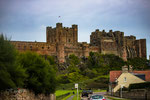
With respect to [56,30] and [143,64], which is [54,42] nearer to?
Answer: [56,30]

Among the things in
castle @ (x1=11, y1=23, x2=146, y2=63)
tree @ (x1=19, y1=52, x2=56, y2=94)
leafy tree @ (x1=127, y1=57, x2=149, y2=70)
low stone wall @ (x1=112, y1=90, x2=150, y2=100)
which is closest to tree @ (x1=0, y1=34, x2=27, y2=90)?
tree @ (x1=19, y1=52, x2=56, y2=94)

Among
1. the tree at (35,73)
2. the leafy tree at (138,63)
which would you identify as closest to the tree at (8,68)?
the tree at (35,73)

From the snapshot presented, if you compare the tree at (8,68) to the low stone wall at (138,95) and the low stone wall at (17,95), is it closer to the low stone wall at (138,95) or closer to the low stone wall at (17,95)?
the low stone wall at (17,95)

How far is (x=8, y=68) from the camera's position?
2041 centimetres

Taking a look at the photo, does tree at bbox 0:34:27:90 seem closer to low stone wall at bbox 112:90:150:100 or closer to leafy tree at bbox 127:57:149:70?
low stone wall at bbox 112:90:150:100

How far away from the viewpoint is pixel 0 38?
20828 millimetres

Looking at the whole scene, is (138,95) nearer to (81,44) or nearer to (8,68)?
(8,68)

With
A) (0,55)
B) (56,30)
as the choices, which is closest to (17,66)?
(0,55)

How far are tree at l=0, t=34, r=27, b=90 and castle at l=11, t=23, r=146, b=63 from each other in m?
75.3

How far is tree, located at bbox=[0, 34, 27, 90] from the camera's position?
19.6 metres

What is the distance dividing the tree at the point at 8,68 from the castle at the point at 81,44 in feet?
247

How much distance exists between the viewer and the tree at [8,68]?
19.6 m

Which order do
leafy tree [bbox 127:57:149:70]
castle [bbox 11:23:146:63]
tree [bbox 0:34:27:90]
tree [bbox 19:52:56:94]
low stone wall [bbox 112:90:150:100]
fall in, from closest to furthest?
tree [bbox 0:34:27:90]
tree [bbox 19:52:56:94]
low stone wall [bbox 112:90:150:100]
castle [bbox 11:23:146:63]
leafy tree [bbox 127:57:149:70]

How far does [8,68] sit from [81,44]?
98199mm
